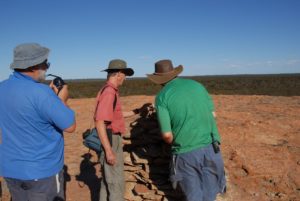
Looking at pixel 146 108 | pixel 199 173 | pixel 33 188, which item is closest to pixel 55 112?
pixel 33 188

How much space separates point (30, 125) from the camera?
2439 millimetres

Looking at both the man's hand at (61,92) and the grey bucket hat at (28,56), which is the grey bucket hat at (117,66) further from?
the grey bucket hat at (28,56)

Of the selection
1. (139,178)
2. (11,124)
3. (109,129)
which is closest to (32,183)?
(11,124)

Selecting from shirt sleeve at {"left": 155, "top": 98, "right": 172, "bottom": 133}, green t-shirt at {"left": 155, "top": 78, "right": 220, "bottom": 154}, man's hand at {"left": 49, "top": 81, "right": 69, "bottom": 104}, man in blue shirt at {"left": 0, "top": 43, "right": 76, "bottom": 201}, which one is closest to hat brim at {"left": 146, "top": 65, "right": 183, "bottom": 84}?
green t-shirt at {"left": 155, "top": 78, "right": 220, "bottom": 154}

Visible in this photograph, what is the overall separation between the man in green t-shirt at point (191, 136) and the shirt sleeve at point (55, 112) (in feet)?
2.71

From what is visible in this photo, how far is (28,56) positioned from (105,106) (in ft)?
3.58

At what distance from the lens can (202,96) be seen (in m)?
2.96

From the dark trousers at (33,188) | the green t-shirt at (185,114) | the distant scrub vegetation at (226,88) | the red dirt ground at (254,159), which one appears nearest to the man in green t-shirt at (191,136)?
the green t-shirt at (185,114)

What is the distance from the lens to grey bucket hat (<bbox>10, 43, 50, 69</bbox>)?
7.89 ft

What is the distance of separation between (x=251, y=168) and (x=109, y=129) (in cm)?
268

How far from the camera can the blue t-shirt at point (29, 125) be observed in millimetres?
2387

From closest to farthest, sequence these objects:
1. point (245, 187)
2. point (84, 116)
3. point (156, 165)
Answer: point (156, 165), point (245, 187), point (84, 116)

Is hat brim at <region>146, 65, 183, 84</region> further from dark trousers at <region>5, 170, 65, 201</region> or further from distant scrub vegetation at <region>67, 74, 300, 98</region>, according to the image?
distant scrub vegetation at <region>67, 74, 300, 98</region>

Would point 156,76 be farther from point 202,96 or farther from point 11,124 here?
point 11,124
